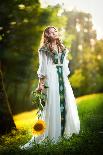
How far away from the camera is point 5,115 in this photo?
8.34 meters

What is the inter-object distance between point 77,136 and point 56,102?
602 mm

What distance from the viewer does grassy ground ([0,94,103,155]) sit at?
728cm

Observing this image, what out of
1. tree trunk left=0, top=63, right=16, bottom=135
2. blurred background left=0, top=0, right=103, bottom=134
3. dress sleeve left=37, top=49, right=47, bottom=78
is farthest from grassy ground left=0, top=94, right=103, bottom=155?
dress sleeve left=37, top=49, right=47, bottom=78

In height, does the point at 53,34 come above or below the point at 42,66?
above

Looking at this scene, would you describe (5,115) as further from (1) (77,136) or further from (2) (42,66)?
(1) (77,136)

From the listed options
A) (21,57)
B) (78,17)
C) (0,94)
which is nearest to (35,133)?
(0,94)

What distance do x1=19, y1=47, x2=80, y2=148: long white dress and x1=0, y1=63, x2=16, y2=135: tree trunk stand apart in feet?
2.45

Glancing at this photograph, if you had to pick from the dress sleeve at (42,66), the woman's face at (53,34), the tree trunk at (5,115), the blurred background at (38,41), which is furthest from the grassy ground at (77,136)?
the woman's face at (53,34)

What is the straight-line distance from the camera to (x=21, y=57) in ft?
28.9

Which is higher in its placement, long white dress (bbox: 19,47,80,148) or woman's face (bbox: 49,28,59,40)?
woman's face (bbox: 49,28,59,40)

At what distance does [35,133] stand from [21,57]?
5.65 feet

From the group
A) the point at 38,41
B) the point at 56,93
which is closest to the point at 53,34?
the point at 56,93

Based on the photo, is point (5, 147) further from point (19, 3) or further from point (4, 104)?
point (19, 3)

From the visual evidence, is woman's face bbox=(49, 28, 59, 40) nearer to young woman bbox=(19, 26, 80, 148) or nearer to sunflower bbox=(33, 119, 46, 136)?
young woman bbox=(19, 26, 80, 148)
